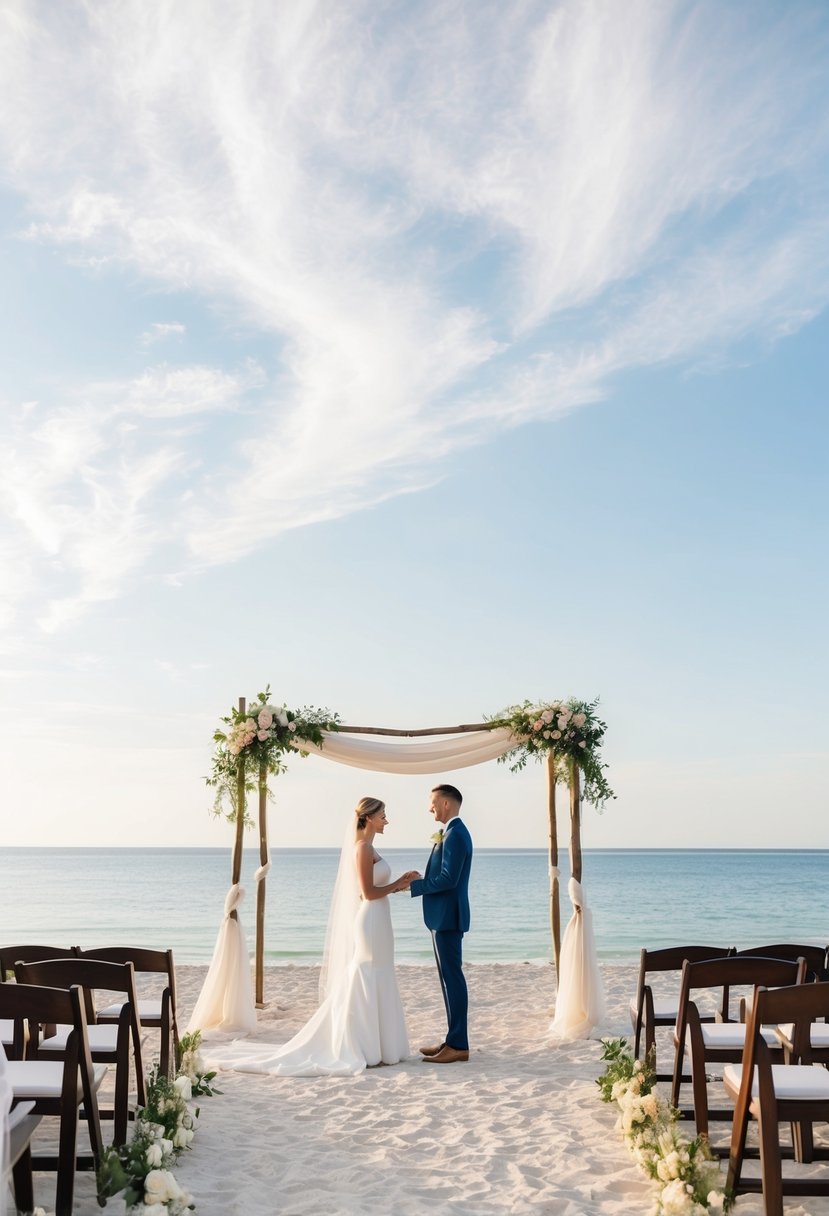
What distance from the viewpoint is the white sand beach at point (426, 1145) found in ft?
13.0

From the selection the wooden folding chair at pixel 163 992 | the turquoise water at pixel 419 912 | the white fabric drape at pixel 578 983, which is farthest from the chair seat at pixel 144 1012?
the turquoise water at pixel 419 912

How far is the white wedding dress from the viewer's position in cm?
656

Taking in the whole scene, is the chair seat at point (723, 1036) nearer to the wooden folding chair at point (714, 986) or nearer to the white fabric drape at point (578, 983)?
the wooden folding chair at point (714, 986)

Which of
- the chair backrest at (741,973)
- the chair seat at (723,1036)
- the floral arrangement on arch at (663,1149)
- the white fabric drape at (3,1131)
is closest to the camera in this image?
the white fabric drape at (3,1131)

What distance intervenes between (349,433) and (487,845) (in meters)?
123

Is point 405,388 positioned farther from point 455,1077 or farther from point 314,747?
point 455,1077

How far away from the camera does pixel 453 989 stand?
6.89 metres

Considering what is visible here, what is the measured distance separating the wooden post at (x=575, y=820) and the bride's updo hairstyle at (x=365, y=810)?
193cm

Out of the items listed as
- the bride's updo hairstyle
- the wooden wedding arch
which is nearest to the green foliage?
the bride's updo hairstyle

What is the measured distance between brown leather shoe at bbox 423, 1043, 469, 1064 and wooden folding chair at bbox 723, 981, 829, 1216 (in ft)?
10.8

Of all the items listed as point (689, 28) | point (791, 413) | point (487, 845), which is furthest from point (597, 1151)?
point (487, 845)

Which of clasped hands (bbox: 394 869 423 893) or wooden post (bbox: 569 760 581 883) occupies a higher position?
wooden post (bbox: 569 760 581 883)

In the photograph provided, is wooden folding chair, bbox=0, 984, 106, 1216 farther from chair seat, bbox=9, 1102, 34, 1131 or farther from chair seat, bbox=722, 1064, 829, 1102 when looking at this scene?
chair seat, bbox=722, 1064, 829, 1102

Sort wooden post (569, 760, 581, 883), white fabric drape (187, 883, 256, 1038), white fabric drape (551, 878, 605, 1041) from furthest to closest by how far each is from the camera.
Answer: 1. wooden post (569, 760, 581, 883)
2. white fabric drape (187, 883, 256, 1038)
3. white fabric drape (551, 878, 605, 1041)
